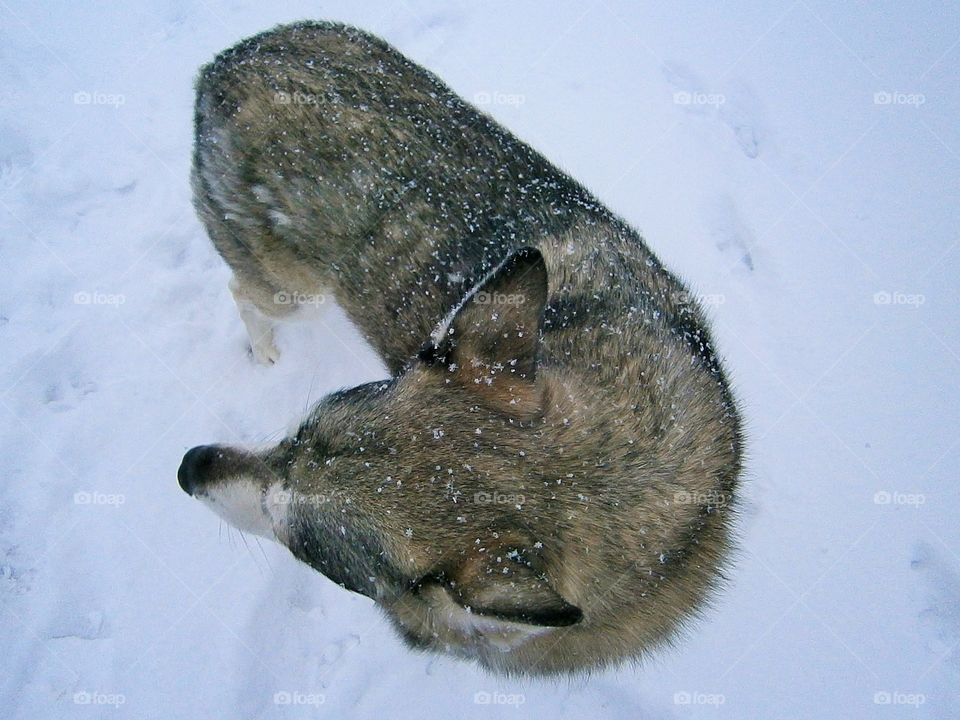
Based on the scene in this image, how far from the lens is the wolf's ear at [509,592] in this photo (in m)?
2.09

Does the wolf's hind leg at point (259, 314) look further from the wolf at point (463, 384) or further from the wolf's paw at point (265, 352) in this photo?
the wolf at point (463, 384)

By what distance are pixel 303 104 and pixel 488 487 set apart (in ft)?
8.67

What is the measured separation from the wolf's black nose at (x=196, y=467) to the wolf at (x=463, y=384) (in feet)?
0.05

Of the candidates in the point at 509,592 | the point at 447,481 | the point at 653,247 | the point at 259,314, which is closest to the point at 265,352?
the point at 259,314

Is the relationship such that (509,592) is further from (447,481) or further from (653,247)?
(653,247)

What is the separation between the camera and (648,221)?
561 cm

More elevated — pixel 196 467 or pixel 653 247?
pixel 653 247

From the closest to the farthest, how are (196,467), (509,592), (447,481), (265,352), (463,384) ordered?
(509,592)
(447,481)
(463,384)
(196,467)
(265,352)

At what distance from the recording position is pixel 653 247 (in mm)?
5480

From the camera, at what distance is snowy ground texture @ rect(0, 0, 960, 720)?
432 cm

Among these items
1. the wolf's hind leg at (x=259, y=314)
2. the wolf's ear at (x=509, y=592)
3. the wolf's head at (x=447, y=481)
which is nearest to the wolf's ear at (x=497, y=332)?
the wolf's head at (x=447, y=481)

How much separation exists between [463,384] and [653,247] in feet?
11.3

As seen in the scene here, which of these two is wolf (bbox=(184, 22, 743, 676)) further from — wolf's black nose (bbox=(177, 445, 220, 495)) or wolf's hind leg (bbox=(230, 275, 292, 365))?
wolf's hind leg (bbox=(230, 275, 292, 365))

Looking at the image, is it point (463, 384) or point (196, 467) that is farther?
point (196, 467)
